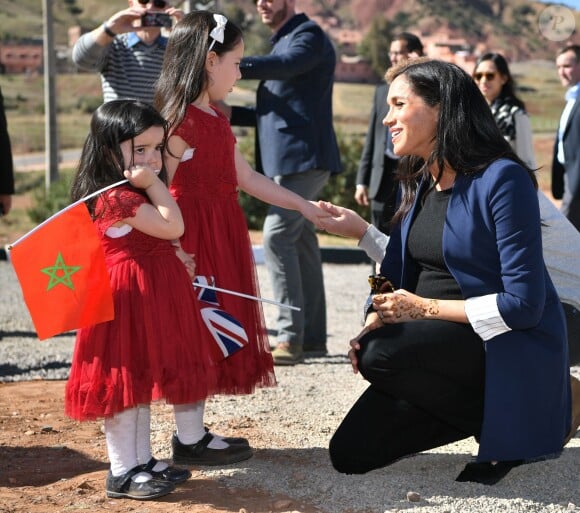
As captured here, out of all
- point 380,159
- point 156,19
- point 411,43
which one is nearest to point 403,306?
point 156,19

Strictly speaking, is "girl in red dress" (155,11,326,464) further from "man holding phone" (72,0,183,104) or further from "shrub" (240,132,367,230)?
"shrub" (240,132,367,230)

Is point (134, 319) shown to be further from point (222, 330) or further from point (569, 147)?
point (569, 147)

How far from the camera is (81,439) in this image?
4555 millimetres

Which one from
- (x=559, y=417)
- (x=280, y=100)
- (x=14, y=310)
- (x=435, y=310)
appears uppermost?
(x=280, y=100)

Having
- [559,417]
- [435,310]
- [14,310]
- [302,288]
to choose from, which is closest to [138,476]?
[435,310]

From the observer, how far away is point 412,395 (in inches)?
153

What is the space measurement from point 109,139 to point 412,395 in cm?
141

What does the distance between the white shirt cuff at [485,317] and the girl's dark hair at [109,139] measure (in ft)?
4.12

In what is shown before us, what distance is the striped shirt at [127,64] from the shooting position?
236 inches

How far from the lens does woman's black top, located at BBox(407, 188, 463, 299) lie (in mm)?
3855

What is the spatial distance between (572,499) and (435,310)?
80cm

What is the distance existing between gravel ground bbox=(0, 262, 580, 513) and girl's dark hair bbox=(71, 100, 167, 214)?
1146 mm

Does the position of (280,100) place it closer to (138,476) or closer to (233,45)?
(233,45)

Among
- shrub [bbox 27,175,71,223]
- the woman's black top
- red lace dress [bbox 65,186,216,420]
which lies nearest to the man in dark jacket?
the woman's black top
